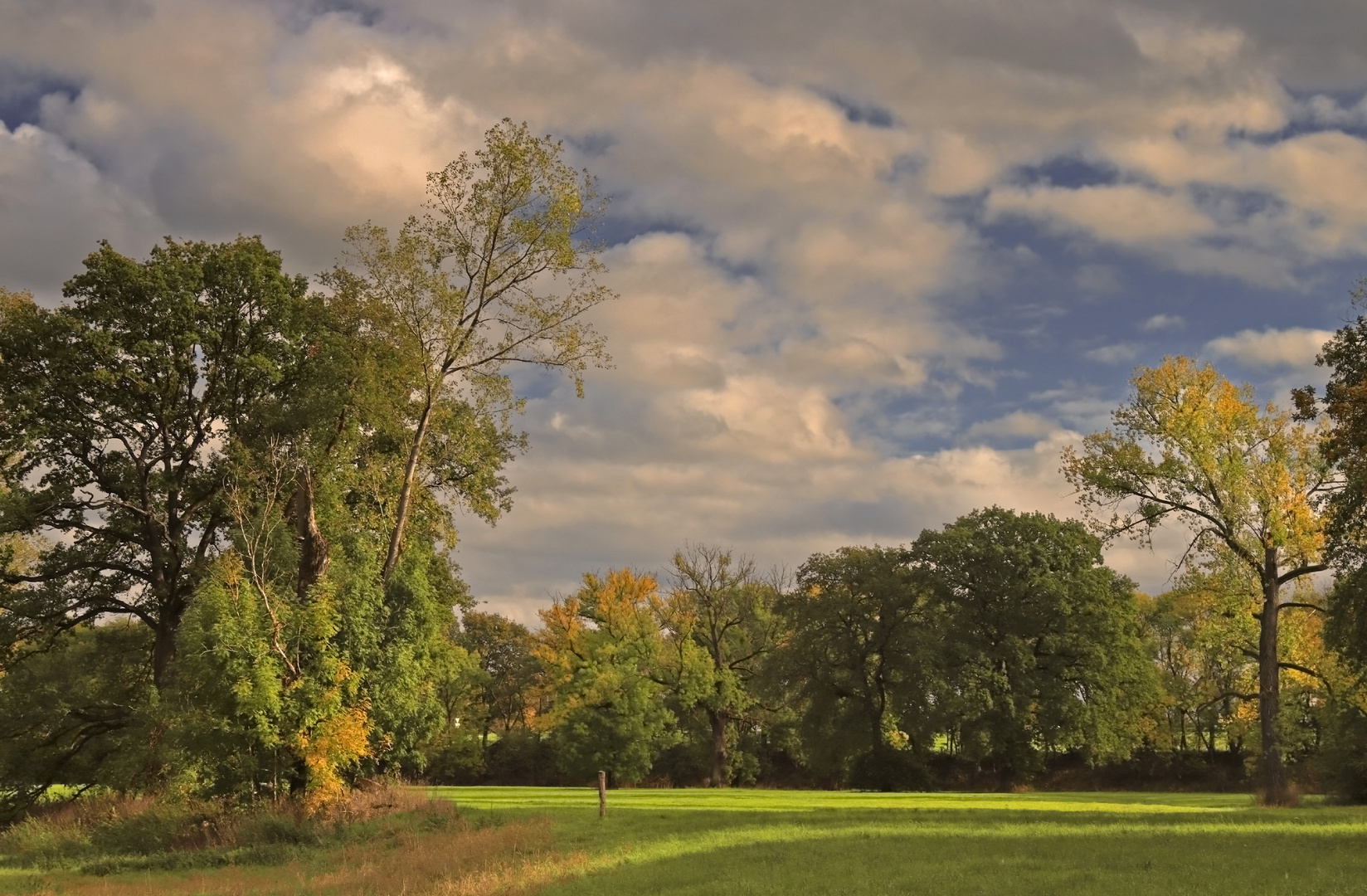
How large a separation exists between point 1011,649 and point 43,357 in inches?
1967

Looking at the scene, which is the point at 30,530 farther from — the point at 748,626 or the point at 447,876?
the point at 748,626

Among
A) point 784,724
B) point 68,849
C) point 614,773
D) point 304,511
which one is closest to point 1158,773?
point 784,724

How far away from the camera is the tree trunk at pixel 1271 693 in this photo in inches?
1505

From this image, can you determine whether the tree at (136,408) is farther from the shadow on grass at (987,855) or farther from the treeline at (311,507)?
the shadow on grass at (987,855)

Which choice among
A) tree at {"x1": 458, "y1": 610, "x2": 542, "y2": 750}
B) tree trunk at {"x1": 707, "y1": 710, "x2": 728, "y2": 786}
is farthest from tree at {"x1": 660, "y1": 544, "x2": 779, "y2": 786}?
tree at {"x1": 458, "y1": 610, "x2": 542, "y2": 750}


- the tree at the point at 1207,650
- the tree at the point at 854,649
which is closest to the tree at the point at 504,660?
the tree at the point at 854,649

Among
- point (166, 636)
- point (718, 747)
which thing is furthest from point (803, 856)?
point (718, 747)

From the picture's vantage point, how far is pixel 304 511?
38.6m

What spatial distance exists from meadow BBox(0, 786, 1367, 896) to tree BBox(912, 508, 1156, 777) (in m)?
26.7

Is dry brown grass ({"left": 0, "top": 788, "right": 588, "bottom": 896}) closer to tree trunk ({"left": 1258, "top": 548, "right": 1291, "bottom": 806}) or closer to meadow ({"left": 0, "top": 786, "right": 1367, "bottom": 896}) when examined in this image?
meadow ({"left": 0, "top": 786, "right": 1367, "bottom": 896})

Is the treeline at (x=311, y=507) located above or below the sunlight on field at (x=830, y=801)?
above

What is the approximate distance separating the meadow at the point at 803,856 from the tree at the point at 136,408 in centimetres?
1364

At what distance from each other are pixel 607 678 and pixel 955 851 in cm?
4854

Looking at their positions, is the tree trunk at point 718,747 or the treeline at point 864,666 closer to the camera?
the treeline at point 864,666
